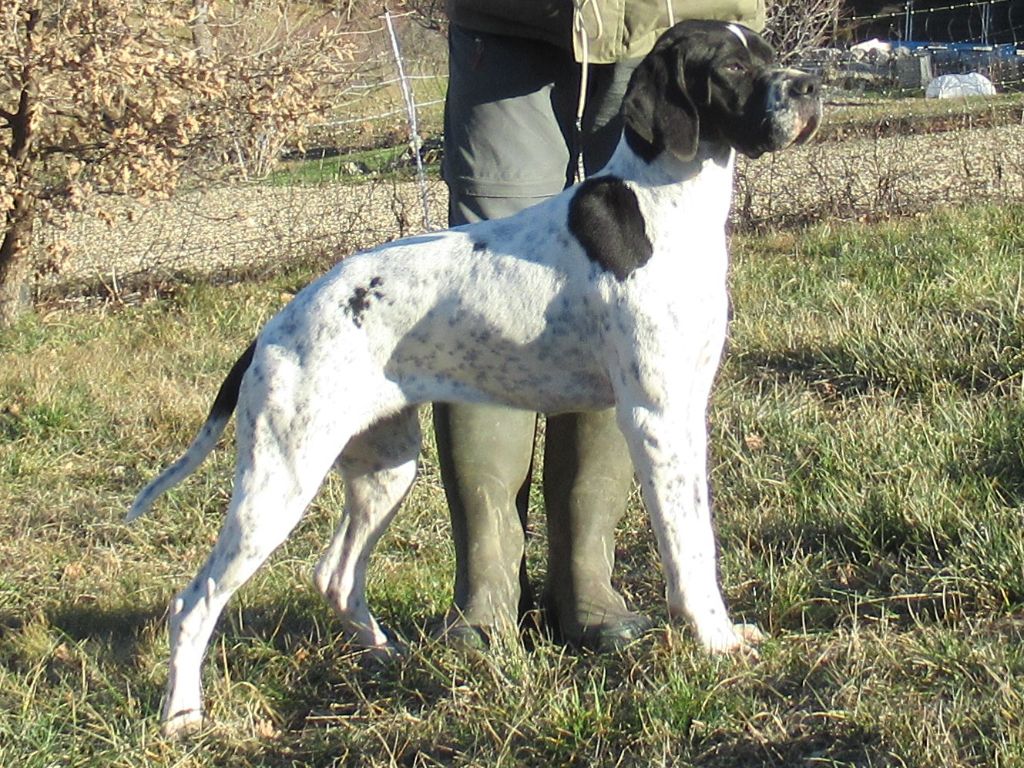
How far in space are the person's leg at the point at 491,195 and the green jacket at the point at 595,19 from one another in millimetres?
68

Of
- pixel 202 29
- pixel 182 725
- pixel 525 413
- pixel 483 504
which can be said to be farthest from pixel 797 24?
pixel 182 725

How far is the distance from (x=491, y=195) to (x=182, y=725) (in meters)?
1.41

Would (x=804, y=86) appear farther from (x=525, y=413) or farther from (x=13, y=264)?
(x=13, y=264)

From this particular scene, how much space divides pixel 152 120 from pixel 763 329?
336 cm

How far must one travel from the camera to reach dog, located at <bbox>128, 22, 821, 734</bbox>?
3.13m

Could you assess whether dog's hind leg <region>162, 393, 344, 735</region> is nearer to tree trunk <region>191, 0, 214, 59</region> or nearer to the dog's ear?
the dog's ear

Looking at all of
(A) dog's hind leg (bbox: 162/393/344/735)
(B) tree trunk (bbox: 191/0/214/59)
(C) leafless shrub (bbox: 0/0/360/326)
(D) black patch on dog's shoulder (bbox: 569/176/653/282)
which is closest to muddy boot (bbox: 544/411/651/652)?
(D) black patch on dog's shoulder (bbox: 569/176/653/282)

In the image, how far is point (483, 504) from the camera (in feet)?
11.7

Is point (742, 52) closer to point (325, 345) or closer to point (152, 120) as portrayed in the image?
point (325, 345)

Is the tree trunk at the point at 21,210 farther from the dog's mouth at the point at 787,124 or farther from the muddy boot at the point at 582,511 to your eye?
the dog's mouth at the point at 787,124

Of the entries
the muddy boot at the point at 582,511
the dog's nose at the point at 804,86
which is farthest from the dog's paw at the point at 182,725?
the dog's nose at the point at 804,86

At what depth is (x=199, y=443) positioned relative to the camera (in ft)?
11.0

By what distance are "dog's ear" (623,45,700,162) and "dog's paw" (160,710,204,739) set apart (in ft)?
5.20

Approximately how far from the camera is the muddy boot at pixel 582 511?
3.57 m
